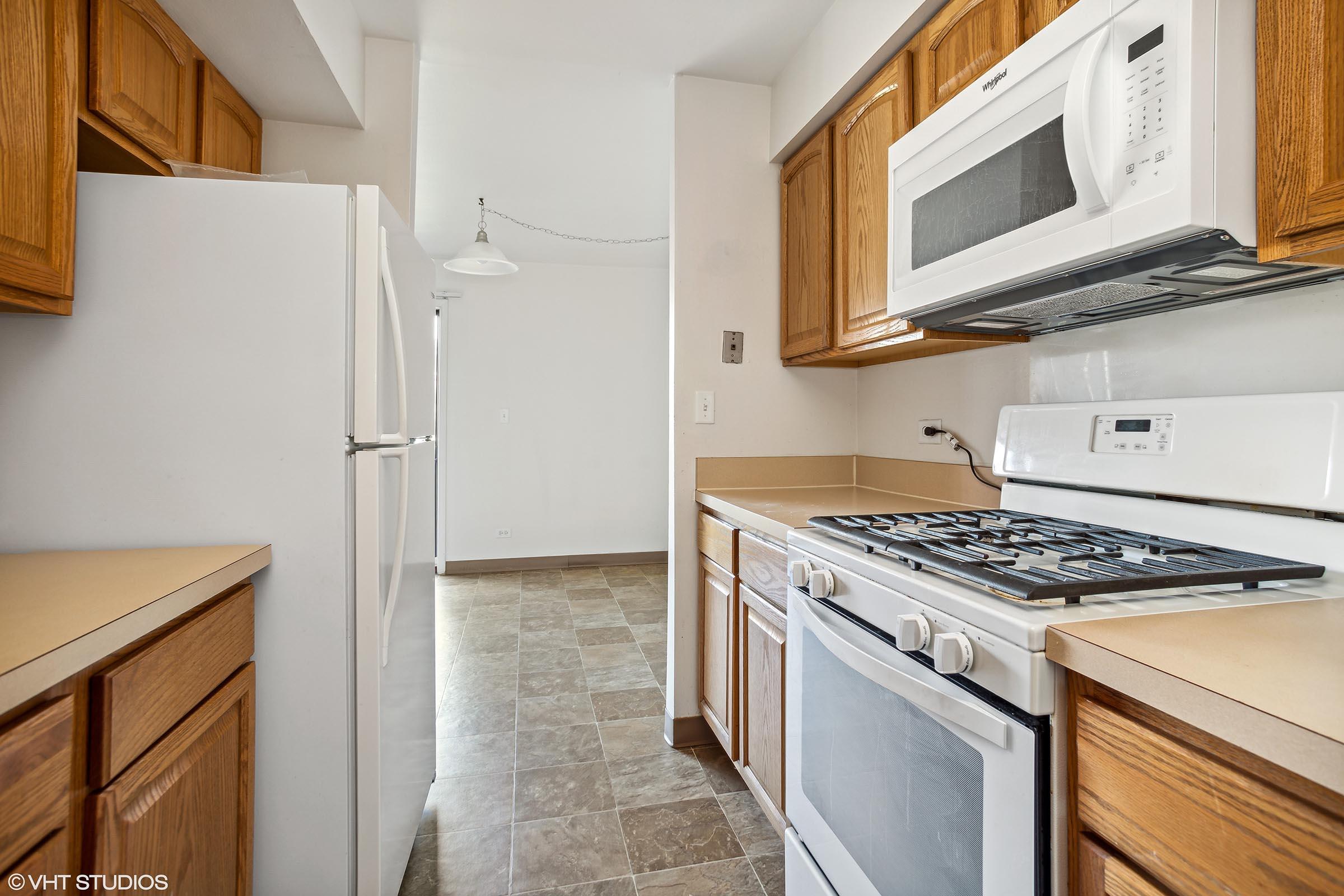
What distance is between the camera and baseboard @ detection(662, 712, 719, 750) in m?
2.20

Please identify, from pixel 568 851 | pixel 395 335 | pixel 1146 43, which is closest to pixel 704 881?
pixel 568 851

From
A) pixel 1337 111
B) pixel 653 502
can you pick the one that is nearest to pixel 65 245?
pixel 1337 111

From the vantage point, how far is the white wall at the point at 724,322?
87.1 inches

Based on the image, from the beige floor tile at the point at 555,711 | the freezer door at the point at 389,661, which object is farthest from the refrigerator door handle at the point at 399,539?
the beige floor tile at the point at 555,711

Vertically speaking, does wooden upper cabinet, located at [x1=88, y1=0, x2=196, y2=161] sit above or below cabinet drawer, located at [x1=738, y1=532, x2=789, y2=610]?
above

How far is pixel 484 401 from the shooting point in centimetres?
479

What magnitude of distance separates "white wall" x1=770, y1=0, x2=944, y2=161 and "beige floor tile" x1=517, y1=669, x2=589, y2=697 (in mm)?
2358

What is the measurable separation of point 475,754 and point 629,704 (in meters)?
0.65

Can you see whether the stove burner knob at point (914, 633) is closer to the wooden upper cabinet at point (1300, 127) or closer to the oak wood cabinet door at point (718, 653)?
the wooden upper cabinet at point (1300, 127)

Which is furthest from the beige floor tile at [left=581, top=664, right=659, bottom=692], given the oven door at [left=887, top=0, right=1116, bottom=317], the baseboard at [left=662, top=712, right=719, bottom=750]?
the oven door at [left=887, top=0, right=1116, bottom=317]

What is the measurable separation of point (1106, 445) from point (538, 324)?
424cm

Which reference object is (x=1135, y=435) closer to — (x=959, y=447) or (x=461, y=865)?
(x=959, y=447)

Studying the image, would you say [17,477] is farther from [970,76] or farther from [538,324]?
[538,324]

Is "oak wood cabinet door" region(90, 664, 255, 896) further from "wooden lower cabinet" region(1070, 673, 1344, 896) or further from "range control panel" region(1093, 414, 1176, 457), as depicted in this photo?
"range control panel" region(1093, 414, 1176, 457)
